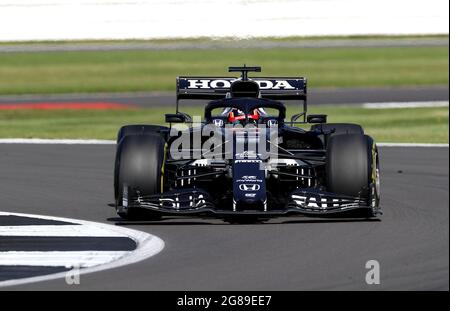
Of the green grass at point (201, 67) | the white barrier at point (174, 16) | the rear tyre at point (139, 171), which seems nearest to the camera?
the rear tyre at point (139, 171)

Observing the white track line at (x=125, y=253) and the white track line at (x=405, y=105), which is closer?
the white track line at (x=125, y=253)

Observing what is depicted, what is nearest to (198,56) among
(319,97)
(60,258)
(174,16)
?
(174,16)

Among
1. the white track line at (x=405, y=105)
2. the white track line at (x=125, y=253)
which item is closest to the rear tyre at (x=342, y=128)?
the white track line at (x=125, y=253)

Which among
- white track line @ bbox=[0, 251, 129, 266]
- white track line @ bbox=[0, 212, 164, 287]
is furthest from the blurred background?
white track line @ bbox=[0, 251, 129, 266]

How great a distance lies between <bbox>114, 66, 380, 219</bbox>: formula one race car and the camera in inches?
457

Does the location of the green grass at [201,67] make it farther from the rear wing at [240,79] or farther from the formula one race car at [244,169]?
the formula one race car at [244,169]

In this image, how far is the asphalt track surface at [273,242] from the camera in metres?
8.82

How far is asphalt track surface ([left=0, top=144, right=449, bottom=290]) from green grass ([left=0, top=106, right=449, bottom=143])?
5.76 meters

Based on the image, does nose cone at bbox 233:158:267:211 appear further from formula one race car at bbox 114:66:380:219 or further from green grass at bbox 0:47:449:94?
green grass at bbox 0:47:449:94

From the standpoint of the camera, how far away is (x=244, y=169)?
11.6 m

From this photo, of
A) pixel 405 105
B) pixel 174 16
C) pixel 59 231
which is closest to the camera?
pixel 59 231

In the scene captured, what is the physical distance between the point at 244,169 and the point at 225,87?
8.64 feet

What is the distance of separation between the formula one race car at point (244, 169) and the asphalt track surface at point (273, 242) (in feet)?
0.62

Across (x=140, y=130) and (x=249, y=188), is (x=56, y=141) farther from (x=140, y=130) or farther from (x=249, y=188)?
(x=249, y=188)
